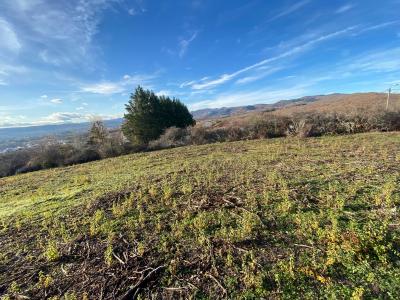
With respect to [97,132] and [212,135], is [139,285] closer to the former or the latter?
[212,135]

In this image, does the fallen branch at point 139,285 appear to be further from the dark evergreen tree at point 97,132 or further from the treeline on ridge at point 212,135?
the dark evergreen tree at point 97,132

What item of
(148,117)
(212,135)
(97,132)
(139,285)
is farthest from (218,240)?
(97,132)

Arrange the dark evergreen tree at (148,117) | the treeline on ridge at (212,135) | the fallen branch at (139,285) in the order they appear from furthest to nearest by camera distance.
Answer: the dark evergreen tree at (148,117)
the treeline on ridge at (212,135)
the fallen branch at (139,285)

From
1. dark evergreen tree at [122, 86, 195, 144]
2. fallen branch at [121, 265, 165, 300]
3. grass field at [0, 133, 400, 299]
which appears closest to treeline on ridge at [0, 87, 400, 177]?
dark evergreen tree at [122, 86, 195, 144]

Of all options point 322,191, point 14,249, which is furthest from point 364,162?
point 14,249

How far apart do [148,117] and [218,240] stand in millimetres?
21066

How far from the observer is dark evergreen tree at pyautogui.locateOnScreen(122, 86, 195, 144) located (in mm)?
22766

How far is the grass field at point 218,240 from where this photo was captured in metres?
2.72

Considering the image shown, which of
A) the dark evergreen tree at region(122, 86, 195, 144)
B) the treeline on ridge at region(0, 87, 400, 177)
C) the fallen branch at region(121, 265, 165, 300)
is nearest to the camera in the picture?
the fallen branch at region(121, 265, 165, 300)

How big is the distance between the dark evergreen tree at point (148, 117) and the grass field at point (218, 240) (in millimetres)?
16709

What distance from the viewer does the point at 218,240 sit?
139 inches

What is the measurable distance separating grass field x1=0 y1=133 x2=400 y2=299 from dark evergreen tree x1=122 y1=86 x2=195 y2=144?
1671cm

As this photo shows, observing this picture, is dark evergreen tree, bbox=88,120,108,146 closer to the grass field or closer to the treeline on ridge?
the treeline on ridge

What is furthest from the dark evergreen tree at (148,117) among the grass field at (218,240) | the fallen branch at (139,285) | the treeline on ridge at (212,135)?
the fallen branch at (139,285)
